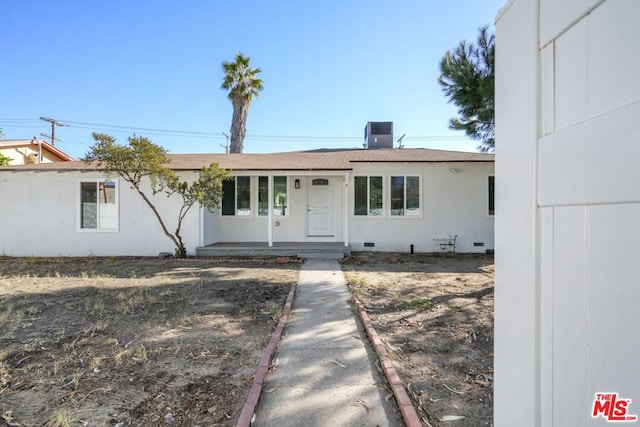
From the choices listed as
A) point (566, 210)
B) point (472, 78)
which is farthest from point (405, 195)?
point (566, 210)

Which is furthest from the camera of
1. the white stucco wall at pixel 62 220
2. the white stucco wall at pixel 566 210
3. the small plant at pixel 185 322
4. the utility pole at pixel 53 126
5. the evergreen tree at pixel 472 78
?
the utility pole at pixel 53 126

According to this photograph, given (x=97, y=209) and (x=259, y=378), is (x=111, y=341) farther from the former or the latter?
(x=97, y=209)

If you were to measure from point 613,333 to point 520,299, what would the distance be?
27 cm

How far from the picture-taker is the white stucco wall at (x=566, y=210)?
0.60 meters

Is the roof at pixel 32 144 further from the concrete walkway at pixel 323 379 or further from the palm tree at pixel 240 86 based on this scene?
the concrete walkway at pixel 323 379

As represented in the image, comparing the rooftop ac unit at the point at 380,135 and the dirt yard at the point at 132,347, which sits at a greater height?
the rooftop ac unit at the point at 380,135

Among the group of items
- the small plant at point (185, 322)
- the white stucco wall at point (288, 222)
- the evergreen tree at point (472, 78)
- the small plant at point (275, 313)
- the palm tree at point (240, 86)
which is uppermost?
the palm tree at point (240, 86)

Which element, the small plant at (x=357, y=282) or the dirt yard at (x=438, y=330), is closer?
the dirt yard at (x=438, y=330)

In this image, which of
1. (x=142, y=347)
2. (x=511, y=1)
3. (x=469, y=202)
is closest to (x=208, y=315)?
(x=142, y=347)

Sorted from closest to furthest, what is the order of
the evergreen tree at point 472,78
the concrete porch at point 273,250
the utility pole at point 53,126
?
the evergreen tree at point 472,78 → the concrete porch at point 273,250 → the utility pole at point 53,126

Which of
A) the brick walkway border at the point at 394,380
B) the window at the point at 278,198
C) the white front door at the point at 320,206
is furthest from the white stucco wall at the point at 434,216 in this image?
the brick walkway border at the point at 394,380

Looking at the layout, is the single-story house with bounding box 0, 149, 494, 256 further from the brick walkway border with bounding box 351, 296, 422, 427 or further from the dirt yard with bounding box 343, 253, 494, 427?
the brick walkway border with bounding box 351, 296, 422, 427

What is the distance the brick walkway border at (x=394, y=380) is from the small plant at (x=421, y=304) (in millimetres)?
1184

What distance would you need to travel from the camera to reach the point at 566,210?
A: 73 cm
